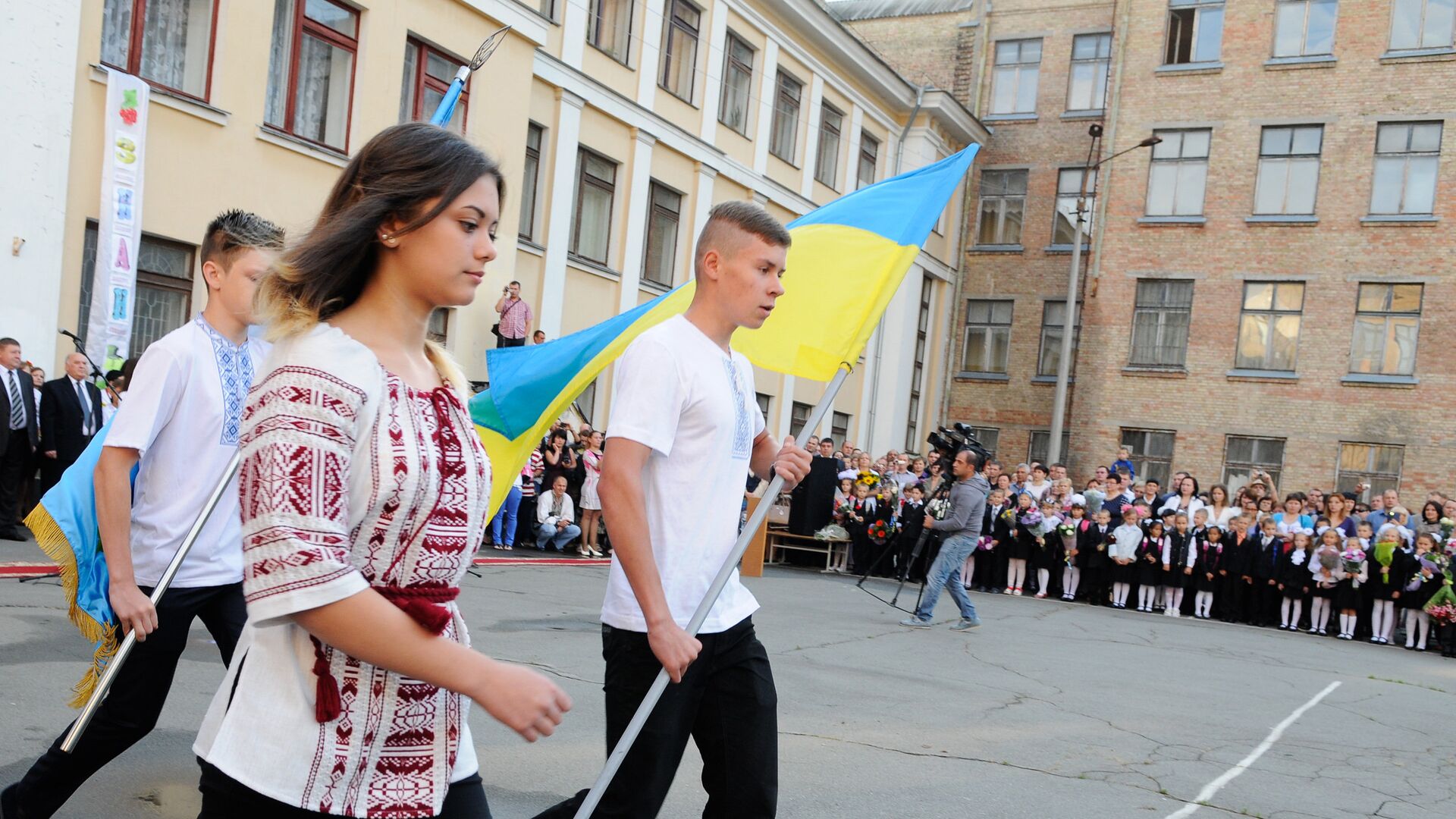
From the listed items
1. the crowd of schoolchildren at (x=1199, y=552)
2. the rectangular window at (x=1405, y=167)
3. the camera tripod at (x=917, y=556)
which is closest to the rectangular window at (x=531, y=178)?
the crowd of schoolchildren at (x=1199, y=552)

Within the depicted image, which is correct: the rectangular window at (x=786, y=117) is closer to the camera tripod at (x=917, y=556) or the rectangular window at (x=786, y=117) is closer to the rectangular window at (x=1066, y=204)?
the rectangular window at (x=1066, y=204)

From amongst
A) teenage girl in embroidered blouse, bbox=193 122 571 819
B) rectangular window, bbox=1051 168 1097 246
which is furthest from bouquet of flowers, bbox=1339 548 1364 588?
rectangular window, bbox=1051 168 1097 246

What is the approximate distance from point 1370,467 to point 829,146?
49.2 feet

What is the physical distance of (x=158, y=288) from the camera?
591 inches

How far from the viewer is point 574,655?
8.87 m

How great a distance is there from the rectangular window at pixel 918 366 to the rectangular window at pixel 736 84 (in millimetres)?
9623

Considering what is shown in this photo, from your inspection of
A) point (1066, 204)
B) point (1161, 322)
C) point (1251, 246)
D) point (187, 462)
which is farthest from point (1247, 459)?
point (187, 462)

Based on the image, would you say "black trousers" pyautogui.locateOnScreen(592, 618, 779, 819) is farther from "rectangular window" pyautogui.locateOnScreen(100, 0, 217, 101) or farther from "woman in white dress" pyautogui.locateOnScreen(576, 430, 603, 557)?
"woman in white dress" pyautogui.locateOnScreen(576, 430, 603, 557)

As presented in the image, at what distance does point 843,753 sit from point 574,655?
8.96 feet

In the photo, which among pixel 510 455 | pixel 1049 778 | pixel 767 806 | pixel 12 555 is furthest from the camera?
pixel 12 555

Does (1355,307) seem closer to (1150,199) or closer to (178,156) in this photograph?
(1150,199)

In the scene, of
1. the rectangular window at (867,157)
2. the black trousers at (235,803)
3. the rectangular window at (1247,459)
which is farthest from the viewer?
the rectangular window at (867,157)

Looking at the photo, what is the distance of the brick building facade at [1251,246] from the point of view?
30891mm

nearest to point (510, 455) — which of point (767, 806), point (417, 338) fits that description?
point (767, 806)
